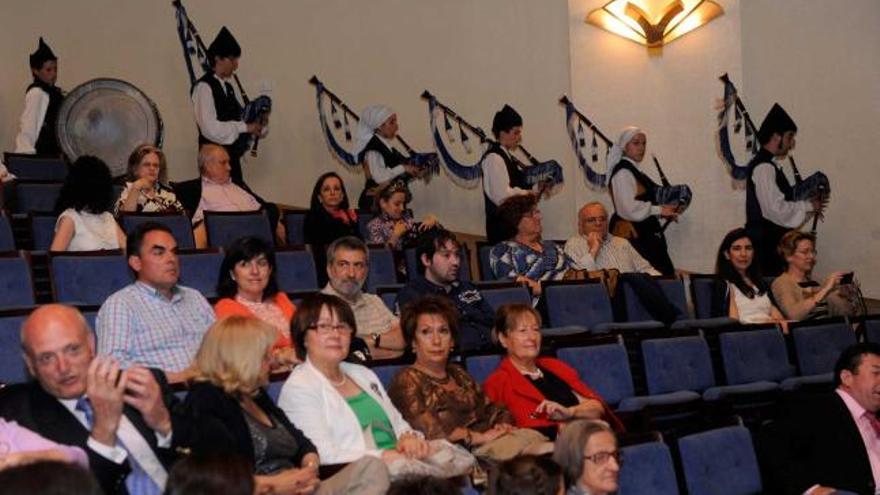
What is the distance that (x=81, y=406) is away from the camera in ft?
10.9

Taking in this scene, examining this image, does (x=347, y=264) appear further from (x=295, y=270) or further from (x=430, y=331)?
(x=295, y=270)

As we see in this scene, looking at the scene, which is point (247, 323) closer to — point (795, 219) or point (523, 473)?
point (523, 473)

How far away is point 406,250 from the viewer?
723 cm

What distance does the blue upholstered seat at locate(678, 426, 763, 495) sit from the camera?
453 centimetres

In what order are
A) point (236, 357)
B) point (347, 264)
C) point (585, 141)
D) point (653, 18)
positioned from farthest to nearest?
point (585, 141) → point (653, 18) → point (347, 264) → point (236, 357)

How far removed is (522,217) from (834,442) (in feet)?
8.75

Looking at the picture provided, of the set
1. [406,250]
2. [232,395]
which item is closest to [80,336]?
[232,395]

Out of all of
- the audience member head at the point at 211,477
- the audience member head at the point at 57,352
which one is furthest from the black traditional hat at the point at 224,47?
the audience member head at the point at 211,477

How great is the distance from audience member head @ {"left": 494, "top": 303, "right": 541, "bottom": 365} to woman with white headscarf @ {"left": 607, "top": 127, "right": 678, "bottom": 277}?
136 inches

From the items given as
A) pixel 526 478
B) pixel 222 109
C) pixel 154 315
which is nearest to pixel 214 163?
pixel 222 109

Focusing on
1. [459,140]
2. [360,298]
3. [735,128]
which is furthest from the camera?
[459,140]

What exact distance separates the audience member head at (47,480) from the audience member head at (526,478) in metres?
1.30

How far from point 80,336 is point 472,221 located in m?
6.91

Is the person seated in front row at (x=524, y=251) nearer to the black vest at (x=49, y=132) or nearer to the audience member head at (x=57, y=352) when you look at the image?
the black vest at (x=49, y=132)
